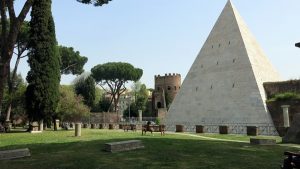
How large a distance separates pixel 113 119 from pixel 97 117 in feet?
8.46

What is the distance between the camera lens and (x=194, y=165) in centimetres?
818

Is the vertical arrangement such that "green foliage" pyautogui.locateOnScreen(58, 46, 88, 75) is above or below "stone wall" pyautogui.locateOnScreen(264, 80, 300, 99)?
above

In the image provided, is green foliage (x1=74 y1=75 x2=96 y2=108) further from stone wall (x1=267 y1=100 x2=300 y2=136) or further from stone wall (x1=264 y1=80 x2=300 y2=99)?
stone wall (x1=267 y1=100 x2=300 y2=136)

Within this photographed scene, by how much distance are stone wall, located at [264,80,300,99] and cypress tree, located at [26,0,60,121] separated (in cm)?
1776

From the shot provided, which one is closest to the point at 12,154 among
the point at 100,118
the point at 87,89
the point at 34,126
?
the point at 34,126

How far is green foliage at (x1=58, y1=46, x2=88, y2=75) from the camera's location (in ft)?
159

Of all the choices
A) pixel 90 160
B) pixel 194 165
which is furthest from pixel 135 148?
pixel 194 165

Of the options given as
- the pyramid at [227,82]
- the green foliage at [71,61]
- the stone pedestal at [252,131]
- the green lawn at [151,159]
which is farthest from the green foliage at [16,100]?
the green lawn at [151,159]

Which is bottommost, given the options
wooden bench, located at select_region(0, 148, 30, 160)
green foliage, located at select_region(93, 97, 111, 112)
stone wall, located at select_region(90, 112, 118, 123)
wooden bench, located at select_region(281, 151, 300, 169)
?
wooden bench, located at select_region(0, 148, 30, 160)

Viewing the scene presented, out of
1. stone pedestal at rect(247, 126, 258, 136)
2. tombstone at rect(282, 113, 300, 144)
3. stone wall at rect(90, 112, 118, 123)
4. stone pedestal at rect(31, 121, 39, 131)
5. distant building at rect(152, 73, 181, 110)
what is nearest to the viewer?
tombstone at rect(282, 113, 300, 144)

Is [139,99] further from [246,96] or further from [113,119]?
[246,96]

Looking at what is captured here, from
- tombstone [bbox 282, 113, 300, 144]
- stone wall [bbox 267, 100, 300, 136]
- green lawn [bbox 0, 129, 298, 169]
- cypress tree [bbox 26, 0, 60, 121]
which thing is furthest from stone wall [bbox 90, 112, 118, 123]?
green lawn [bbox 0, 129, 298, 169]

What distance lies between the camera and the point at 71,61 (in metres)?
49.0

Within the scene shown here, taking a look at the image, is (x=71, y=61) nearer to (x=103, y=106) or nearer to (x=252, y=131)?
(x=103, y=106)
